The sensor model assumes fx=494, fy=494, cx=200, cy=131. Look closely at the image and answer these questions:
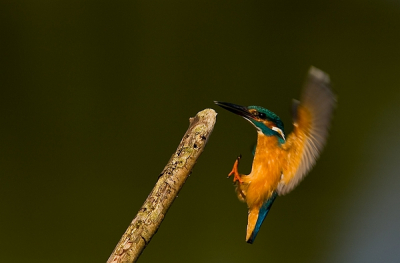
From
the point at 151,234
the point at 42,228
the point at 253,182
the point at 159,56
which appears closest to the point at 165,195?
the point at 151,234

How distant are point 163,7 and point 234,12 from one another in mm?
470

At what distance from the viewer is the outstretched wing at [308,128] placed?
144 centimetres

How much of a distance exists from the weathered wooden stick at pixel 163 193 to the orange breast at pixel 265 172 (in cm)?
41

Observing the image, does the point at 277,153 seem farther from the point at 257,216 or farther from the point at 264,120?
the point at 257,216

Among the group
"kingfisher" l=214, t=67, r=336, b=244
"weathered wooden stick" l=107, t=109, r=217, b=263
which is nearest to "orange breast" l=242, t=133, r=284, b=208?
"kingfisher" l=214, t=67, r=336, b=244

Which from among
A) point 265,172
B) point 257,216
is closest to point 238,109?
point 265,172

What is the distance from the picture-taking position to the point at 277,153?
154cm

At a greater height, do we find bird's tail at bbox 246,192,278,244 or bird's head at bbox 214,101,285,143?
bird's head at bbox 214,101,285,143

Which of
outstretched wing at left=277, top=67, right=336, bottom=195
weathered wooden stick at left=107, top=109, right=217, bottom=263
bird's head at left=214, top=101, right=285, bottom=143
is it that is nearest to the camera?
weathered wooden stick at left=107, top=109, right=217, bottom=263

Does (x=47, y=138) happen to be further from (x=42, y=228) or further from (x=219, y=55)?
(x=219, y=55)

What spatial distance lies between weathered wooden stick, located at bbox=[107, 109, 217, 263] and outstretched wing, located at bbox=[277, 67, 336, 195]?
42 centimetres

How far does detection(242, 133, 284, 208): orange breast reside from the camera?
5.01ft

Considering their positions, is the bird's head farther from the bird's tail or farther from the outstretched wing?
the bird's tail

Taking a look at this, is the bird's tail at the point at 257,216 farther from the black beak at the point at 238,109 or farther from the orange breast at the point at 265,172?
the black beak at the point at 238,109
